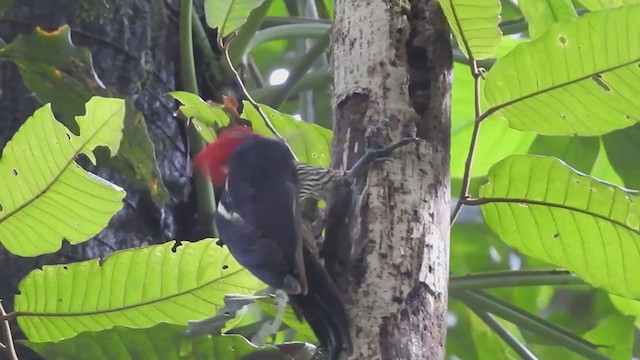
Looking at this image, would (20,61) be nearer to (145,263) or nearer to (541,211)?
(145,263)

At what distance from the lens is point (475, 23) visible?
1229 millimetres

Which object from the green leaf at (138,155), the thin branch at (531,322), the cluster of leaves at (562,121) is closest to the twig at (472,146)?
the cluster of leaves at (562,121)

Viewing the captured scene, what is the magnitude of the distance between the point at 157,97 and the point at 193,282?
630mm

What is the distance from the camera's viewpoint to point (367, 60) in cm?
127

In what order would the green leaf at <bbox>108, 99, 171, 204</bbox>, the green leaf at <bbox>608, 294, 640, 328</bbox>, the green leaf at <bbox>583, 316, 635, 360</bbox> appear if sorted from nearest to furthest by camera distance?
the green leaf at <bbox>108, 99, 171, 204</bbox> → the green leaf at <bbox>608, 294, 640, 328</bbox> → the green leaf at <bbox>583, 316, 635, 360</bbox>

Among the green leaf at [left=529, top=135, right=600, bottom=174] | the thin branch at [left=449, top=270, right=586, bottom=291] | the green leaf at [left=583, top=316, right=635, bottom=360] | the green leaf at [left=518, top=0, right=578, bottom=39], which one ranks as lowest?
the green leaf at [left=583, top=316, right=635, bottom=360]

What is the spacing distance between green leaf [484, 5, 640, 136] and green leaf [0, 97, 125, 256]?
49 cm

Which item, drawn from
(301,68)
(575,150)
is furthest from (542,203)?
(575,150)

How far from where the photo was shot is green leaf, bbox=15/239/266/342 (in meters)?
1.23

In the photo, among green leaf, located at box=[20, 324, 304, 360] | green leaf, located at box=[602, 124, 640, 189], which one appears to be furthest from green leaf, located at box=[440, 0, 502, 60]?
green leaf, located at box=[602, 124, 640, 189]

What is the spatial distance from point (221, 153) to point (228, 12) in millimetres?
249

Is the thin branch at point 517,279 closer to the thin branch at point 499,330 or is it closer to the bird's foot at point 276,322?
the thin branch at point 499,330

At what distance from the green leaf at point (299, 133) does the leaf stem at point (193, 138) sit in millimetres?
203

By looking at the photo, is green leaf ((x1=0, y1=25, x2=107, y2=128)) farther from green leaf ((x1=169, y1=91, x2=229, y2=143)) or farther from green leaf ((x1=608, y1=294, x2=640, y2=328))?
green leaf ((x1=608, y1=294, x2=640, y2=328))
